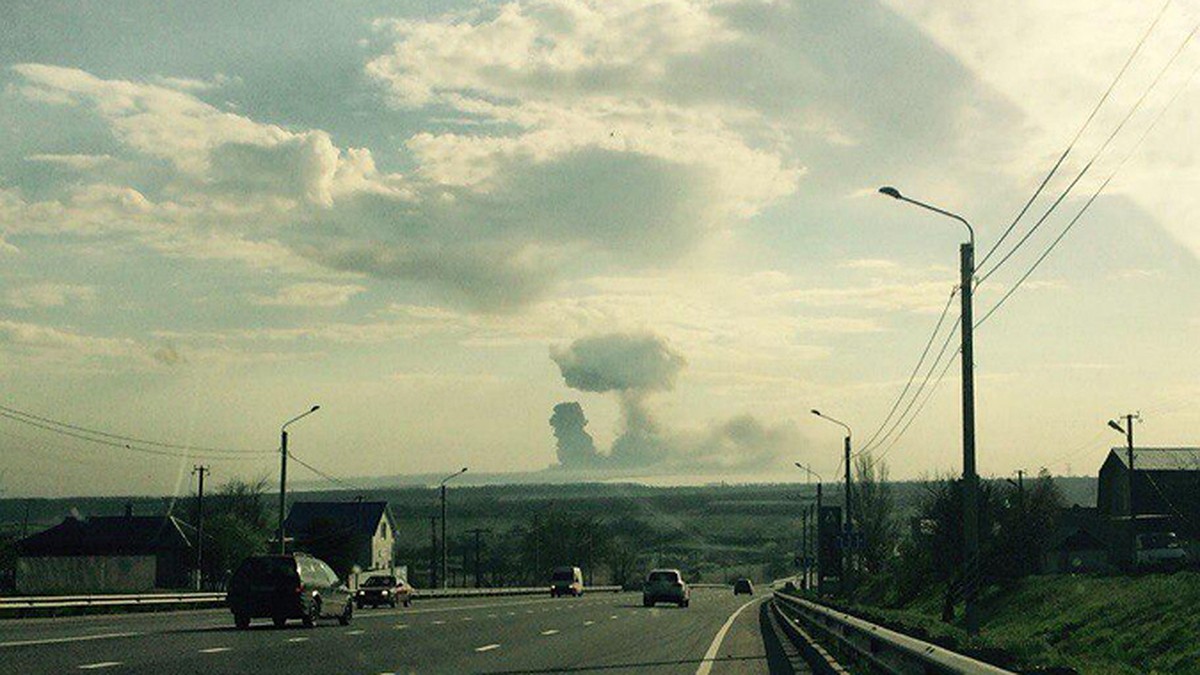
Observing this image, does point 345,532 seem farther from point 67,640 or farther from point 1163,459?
point 67,640

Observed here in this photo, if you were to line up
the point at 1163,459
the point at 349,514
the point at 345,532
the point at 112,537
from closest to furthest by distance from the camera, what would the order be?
the point at 345,532 → the point at 1163,459 → the point at 112,537 → the point at 349,514

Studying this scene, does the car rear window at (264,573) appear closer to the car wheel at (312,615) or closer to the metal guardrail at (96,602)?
the car wheel at (312,615)

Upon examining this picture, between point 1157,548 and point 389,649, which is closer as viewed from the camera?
point 389,649

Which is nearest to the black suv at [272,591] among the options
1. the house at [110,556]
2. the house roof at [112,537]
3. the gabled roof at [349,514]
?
the house at [110,556]

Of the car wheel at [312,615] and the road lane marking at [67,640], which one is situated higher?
the road lane marking at [67,640]

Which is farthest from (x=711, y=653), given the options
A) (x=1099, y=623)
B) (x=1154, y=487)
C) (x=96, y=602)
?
(x=1154, y=487)

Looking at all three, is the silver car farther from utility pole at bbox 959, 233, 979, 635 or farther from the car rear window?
utility pole at bbox 959, 233, 979, 635
